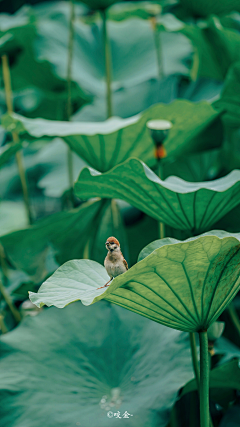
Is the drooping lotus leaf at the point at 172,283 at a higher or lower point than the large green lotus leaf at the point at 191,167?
higher

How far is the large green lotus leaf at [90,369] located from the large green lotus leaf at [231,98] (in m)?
0.53

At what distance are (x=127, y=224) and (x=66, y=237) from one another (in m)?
0.21

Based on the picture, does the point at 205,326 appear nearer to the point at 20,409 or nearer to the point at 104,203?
the point at 20,409

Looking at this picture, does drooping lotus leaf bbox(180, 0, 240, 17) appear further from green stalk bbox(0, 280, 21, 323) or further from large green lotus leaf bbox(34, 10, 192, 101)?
green stalk bbox(0, 280, 21, 323)

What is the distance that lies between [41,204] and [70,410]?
92 centimetres

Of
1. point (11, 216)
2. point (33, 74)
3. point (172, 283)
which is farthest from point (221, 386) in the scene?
point (33, 74)

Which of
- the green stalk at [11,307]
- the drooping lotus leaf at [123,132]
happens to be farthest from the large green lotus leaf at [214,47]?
A: the green stalk at [11,307]

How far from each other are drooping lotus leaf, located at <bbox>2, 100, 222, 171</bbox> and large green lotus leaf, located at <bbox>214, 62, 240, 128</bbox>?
3.1 inches

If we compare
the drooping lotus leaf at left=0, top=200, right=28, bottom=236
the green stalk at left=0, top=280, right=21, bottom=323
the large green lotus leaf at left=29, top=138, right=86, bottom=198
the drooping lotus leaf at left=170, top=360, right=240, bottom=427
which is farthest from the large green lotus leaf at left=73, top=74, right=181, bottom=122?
the drooping lotus leaf at left=170, top=360, right=240, bottom=427

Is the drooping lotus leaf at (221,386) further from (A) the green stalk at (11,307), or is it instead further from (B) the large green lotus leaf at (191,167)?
(B) the large green lotus leaf at (191,167)

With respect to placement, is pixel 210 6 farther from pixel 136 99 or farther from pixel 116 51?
pixel 116 51

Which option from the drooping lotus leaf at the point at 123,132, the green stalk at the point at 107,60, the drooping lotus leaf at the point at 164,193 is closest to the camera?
the drooping lotus leaf at the point at 164,193

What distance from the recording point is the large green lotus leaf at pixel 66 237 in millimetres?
935

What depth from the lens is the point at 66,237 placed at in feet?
3.21
